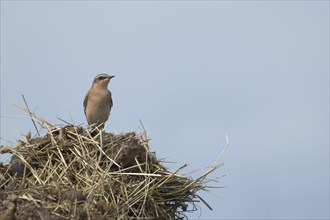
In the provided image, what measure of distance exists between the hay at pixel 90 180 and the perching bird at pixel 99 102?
3.22 m

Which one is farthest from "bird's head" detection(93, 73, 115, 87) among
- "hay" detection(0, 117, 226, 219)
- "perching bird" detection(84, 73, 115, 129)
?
"hay" detection(0, 117, 226, 219)

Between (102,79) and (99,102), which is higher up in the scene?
(102,79)

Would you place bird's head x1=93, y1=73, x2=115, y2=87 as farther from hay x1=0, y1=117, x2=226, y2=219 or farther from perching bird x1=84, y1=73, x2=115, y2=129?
hay x1=0, y1=117, x2=226, y2=219

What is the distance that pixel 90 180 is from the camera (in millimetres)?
9742

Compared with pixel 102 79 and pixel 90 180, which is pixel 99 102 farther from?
pixel 90 180

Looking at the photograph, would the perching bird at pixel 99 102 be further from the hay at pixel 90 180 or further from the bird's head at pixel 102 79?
the hay at pixel 90 180

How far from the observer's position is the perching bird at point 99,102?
560 inches

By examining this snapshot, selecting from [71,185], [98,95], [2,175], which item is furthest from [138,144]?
[98,95]

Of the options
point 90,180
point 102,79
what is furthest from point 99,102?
point 90,180

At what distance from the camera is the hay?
9.21m

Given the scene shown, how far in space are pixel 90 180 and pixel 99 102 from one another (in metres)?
4.59

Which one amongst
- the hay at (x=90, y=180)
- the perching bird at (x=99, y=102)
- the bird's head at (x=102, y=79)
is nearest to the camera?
the hay at (x=90, y=180)

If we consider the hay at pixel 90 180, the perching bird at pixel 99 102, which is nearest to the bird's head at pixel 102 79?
the perching bird at pixel 99 102

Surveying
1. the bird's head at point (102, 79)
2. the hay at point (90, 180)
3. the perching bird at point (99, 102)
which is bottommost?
the hay at point (90, 180)
